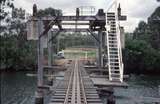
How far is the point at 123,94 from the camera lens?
41.2 m

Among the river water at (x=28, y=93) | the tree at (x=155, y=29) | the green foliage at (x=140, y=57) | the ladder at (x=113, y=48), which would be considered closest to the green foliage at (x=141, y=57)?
the green foliage at (x=140, y=57)

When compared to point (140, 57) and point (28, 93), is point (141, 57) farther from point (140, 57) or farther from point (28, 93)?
point (28, 93)

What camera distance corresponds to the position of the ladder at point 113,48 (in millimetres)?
24047

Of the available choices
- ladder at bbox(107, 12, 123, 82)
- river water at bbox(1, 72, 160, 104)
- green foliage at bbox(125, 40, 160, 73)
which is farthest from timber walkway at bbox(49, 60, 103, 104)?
green foliage at bbox(125, 40, 160, 73)

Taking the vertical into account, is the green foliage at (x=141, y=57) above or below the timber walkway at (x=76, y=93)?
above

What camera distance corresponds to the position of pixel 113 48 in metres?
25.5

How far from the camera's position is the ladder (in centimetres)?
2405

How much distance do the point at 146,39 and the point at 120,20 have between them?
60.5 m

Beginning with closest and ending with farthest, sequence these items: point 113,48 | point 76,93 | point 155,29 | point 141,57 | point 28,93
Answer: point 76,93, point 113,48, point 28,93, point 141,57, point 155,29

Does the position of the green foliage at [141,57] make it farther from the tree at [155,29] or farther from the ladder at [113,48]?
the ladder at [113,48]

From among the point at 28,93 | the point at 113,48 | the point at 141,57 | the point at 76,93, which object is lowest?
the point at 28,93

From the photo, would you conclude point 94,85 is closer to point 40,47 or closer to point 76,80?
point 76,80

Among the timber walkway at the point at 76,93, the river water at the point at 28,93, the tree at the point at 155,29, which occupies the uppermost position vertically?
the tree at the point at 155,29

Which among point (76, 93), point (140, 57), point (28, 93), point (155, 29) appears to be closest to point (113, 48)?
point (76, 93)
